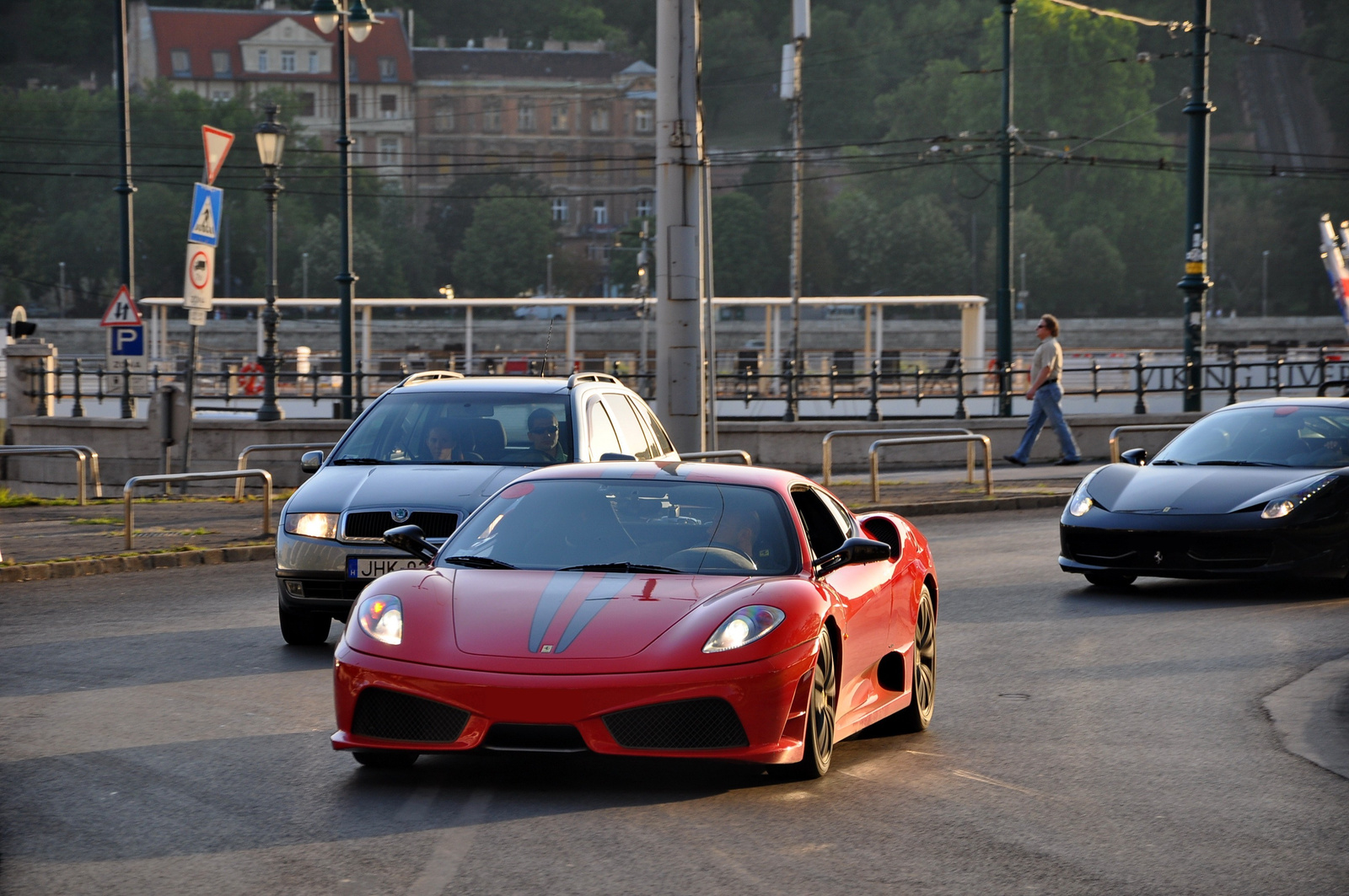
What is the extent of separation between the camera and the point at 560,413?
1100 cm

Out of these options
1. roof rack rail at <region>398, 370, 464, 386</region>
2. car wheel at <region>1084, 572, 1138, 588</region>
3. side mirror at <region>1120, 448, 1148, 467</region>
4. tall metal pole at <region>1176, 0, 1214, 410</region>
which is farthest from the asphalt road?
tall metal pole at <region>1176, 0, 1214, 410</region>

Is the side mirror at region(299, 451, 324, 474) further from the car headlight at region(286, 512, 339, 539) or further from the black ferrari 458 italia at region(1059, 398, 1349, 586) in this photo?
the black ferrari 458 italia at region(1059, 398, 1349, 586)

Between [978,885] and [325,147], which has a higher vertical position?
[325,147]

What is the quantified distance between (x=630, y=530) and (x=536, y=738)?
4.18ft

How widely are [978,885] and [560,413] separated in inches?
252

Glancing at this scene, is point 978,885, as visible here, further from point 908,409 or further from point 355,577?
→ point 908,409

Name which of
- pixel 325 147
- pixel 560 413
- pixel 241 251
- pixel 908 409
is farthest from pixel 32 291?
pixel 560 413

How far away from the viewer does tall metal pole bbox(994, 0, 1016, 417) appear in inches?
1312

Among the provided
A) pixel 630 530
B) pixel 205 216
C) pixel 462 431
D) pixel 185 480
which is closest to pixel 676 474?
pixel 630 530

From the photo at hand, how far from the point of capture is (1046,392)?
2502 cm

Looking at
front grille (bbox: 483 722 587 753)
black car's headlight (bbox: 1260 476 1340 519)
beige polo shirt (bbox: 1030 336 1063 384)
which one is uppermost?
beige polo shirt (bbox: 1030 336 1063 384)

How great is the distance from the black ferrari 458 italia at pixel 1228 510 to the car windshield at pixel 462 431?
401 centimetres

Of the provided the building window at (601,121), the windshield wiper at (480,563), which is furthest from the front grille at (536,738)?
the building window at (601,121)

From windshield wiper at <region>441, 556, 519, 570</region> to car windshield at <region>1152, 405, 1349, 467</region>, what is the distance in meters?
7.73
